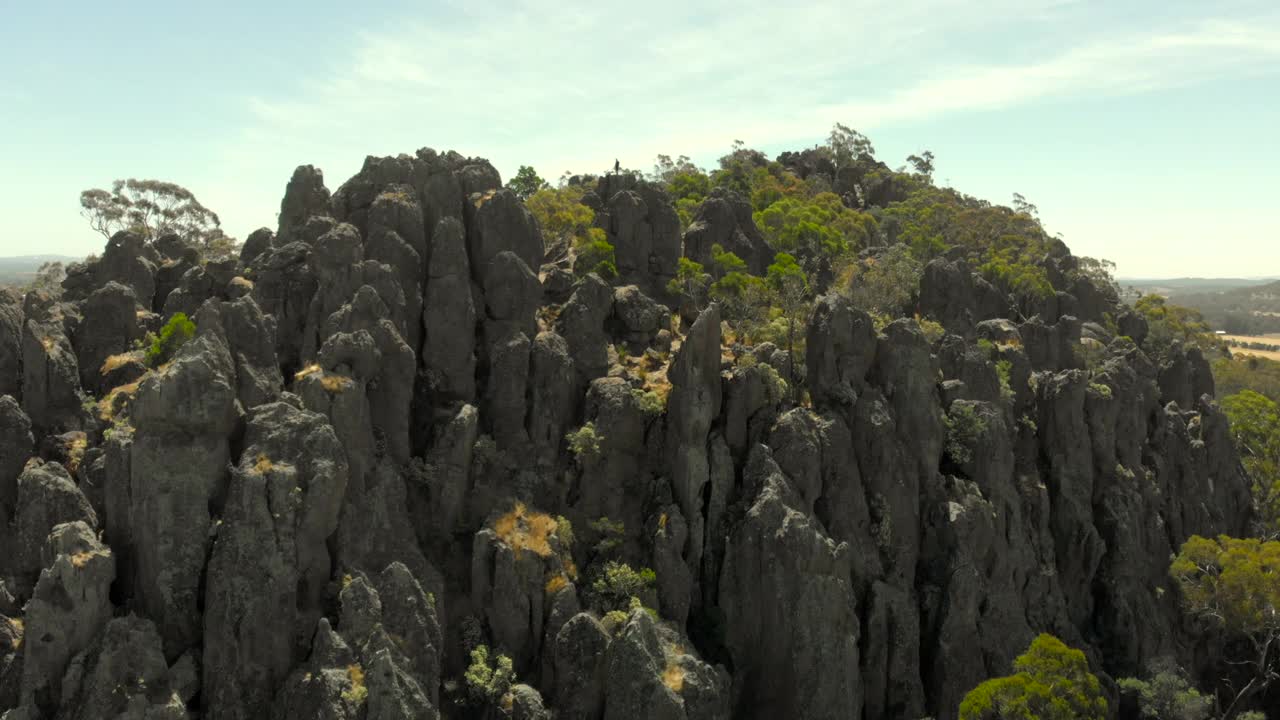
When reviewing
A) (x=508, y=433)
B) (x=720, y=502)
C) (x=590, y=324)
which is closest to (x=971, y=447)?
(x=720, y=502)

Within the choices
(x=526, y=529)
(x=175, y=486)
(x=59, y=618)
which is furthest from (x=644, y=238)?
(x=59, y=618)

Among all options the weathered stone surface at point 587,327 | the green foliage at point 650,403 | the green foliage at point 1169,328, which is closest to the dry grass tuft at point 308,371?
the weathered stone surface at point 587,327

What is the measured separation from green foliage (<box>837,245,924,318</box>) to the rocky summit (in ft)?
19.5

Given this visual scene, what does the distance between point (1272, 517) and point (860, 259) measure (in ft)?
141

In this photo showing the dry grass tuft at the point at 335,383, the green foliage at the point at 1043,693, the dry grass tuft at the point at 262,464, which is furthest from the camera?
the dry grass tuft at the point at 335,383

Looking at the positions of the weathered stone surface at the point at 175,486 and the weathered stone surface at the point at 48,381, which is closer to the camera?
the weathered stone surface at the point at 175,486

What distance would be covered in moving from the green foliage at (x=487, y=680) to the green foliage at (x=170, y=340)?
2338 centimetres

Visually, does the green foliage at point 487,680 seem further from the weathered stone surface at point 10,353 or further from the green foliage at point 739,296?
the green foliage at point 739,296

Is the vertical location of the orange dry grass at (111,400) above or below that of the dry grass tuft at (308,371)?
below

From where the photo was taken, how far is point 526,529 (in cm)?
5134

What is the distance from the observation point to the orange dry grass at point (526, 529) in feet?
164

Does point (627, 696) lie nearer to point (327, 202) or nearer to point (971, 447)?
point (971, 447)

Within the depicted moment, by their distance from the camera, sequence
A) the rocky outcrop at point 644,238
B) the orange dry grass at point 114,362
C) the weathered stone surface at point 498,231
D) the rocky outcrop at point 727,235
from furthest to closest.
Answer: the rocky outcrop at point 727,235 < the rocky outcrop at point 644,238 < the weathered stone surface at point 498,231 < the orange dry grass at point 114,362

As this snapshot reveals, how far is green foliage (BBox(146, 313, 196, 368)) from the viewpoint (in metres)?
52.4
